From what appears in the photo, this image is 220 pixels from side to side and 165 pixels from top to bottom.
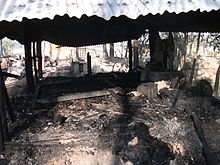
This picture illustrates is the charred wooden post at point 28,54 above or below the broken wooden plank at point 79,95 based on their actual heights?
above

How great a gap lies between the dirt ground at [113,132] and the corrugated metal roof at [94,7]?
1925 mm

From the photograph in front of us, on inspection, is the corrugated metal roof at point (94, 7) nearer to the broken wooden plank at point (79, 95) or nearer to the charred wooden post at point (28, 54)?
the broken wooden plank at point (79, 95)

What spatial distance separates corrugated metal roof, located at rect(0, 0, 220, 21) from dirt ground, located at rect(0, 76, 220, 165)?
192 centimetres

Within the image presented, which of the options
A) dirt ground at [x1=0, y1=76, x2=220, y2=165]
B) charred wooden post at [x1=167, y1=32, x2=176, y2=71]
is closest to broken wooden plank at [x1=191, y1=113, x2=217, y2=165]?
dirt ground at [x1=0, y1=76, x2=220, y2=165]

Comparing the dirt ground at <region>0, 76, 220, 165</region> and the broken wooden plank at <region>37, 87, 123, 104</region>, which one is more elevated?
the broken wooden plank at <region>37, 87, 123, 104</region>

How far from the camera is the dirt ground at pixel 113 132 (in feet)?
10.7

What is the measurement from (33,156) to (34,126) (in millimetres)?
1051

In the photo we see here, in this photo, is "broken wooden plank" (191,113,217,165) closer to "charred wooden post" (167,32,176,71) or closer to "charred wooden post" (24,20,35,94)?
"charred wooden post" (167,32,176,71)

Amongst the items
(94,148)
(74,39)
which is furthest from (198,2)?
(74,39)

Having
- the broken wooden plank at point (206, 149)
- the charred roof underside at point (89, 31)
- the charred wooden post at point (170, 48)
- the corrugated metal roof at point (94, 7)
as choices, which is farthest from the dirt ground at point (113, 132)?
the charred roof underside at point (89, 31)

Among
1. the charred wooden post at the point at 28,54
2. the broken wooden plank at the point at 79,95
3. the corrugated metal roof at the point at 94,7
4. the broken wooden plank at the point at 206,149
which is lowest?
the broken wooden plank at the point at 206,149

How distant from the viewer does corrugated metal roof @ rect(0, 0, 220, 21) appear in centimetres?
311

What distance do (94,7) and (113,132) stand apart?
2.06m

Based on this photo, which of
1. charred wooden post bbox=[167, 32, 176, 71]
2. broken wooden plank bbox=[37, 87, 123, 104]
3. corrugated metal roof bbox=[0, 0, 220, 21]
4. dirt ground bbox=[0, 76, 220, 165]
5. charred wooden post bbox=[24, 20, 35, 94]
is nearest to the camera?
corrugated metal roof bbox=[0, 0, 220, 21]
